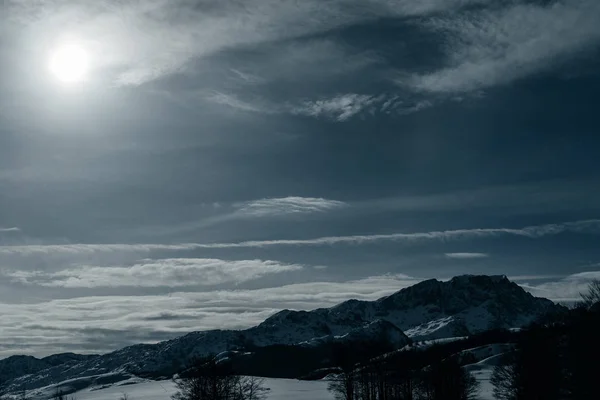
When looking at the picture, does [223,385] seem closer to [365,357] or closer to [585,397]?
[585,397]

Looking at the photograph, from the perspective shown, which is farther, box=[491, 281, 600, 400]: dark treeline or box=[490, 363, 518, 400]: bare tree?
box=[490, 363, 518, 400]: bare tree

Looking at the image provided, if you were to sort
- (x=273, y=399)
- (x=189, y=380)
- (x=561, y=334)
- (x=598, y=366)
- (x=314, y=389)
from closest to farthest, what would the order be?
1. (x=598, y=366)
2. (x=561, y=334)
3. (x=189, y=380)
4. (x=273, y=399)
5. (x=314, y=389)

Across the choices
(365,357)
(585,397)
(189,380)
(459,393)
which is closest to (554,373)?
(585,397)

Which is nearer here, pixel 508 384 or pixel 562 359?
pixel 562 359

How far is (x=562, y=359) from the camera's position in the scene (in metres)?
75.6

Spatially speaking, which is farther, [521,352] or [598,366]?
[521,352]

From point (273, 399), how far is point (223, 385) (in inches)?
3217

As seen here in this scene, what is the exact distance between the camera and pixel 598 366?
5694 centimetres

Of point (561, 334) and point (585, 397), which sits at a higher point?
point (561, 334)

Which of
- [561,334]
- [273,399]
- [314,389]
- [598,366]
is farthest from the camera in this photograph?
[314,389]

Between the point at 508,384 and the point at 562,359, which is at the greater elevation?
the point at 562,359

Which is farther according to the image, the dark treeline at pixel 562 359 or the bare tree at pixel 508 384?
the bare tree at pixel 508 384

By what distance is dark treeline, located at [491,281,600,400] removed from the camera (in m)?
57.8

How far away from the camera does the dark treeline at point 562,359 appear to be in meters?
57.8
